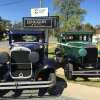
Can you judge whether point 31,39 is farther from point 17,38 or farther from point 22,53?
Answer: point 22,53

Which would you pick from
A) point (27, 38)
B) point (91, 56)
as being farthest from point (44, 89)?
point (27, 38)

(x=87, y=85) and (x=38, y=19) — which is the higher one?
(x=38, y=19)

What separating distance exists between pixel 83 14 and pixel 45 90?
53.1 metres

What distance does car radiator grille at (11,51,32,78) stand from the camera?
38.2ft

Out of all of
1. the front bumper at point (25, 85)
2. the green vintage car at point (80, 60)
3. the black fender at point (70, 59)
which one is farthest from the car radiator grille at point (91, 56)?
the front bumper at point (25, 85)

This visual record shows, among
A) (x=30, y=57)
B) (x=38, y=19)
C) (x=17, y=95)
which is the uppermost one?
(x=38, y=19)

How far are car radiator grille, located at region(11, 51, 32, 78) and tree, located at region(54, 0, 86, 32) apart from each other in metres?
45.3

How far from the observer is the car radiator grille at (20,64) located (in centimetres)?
1165

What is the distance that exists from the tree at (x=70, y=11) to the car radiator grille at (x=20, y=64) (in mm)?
45308

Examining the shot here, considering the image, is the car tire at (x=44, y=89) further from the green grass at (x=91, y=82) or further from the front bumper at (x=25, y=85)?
the green grass at (x=91, y=82)

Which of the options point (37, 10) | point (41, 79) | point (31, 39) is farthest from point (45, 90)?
point (37, 10)

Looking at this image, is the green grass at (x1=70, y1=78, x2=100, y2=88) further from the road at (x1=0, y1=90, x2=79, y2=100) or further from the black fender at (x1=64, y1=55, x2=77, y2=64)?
the road at (x1=0, y1=90, x2=79, y2=100)

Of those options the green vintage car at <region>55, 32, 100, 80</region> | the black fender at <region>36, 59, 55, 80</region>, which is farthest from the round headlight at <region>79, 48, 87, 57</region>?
the black fender at <region>36, 59, 55, 80</region>

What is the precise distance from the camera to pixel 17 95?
11492 millimetres
